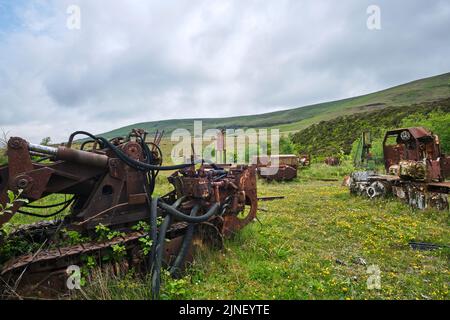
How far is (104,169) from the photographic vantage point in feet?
14.0

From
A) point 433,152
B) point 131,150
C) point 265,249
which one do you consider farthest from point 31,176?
point 433,152

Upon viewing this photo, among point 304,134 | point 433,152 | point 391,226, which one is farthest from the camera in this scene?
point 304,134

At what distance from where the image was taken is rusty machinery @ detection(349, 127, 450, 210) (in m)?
8.29

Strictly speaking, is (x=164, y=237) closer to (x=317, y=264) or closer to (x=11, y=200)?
(x=11, y=200)

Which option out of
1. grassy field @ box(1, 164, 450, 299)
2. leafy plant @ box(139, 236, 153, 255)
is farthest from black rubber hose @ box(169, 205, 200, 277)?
leafy plant @ box(139, 236, 153, 255)

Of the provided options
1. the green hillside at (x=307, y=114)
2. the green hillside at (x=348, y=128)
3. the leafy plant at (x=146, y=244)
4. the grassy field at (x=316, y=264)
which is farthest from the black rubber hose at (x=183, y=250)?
the green hillside at (x=307, y=114)

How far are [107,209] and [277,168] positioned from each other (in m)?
15.3

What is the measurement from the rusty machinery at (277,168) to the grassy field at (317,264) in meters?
10.5

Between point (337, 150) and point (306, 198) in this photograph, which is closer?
point (306, 198)

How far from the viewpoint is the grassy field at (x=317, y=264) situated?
3781mm

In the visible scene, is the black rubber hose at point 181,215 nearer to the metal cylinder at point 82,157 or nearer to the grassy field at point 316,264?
the grassy field at point 316,264

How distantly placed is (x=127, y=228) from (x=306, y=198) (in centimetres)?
833
